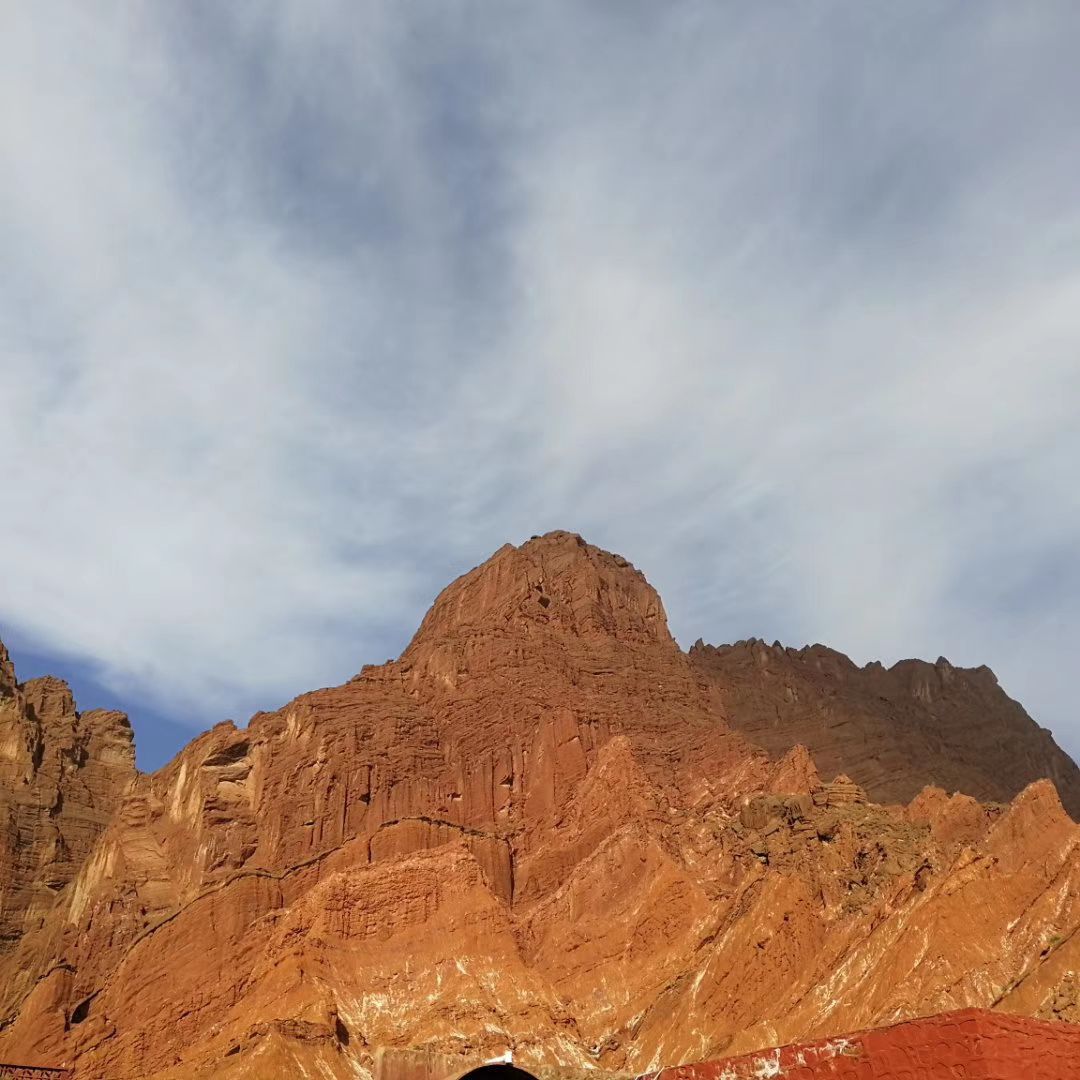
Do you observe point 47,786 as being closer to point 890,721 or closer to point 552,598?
point 552,598

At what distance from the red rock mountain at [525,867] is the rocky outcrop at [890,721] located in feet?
1.94

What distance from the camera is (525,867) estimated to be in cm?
7969

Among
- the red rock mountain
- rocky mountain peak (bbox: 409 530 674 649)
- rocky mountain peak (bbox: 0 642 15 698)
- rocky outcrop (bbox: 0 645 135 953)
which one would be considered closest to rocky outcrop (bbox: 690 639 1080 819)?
the red rock mountain

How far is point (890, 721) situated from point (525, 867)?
55.5 m

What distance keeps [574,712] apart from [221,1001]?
101 ft

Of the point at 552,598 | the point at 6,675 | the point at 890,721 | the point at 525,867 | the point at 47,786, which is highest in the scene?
the point at 6,675

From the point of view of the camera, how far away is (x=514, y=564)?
4414 inches

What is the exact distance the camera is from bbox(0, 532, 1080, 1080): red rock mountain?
57812 mm

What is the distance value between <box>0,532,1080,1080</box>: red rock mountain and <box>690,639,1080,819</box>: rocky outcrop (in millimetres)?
592

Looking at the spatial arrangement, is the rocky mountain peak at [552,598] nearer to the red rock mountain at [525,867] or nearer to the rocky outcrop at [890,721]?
the red rock mountain at [525,867]

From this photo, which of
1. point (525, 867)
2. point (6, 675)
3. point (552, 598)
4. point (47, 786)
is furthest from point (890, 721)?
point (6, 675)

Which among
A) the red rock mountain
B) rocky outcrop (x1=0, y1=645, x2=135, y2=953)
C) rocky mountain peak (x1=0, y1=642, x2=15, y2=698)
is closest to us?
the red rock mountain

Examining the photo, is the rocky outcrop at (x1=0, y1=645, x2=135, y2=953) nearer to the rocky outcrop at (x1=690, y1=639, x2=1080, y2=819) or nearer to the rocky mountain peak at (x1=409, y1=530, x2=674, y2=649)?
the rocky mountain peak at (x1=409, y1=530, x2=674, y2=649)

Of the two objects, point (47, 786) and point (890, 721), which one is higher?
point (47, 786)
